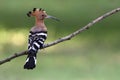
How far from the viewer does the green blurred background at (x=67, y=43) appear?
7.44 metres

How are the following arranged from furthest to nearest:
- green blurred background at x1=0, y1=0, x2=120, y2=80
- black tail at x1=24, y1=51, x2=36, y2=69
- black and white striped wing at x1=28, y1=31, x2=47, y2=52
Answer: green blurred background at x1=0, y1=0, x2=120, y2=80 → black and white striped wing at x1=28, y1=31, x2=47, y2=52 → black tail at x1=24, y1=51, x2=36, y2=69

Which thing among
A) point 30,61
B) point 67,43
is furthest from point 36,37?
point 67,43

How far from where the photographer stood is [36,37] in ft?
15.4

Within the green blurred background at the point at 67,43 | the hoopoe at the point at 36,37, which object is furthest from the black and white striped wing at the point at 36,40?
the green blurred background at the point at 67,43

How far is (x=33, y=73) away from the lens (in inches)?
295

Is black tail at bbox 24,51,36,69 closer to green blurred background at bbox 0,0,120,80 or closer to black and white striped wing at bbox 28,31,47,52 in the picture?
black and white striped wing at bbox 28,31,47,52

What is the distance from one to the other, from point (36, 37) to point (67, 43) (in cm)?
461

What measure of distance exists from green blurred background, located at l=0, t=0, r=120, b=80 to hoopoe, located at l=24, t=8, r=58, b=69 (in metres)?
2.20

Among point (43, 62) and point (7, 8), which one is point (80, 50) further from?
point (7, 8)

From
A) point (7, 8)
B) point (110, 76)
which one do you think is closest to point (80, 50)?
point (110, 76)

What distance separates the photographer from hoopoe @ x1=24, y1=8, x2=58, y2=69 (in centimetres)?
425

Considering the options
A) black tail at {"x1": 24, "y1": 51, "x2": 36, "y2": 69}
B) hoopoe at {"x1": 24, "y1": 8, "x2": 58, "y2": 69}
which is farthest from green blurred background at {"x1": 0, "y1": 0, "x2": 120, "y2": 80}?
black tail at {"x1": 24, "y1": 51, "x2": 36, "y2": 69}

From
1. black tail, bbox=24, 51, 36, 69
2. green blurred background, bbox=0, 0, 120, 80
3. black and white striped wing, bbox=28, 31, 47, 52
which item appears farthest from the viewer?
green blurred background, bbox=0, 0, 120, 80
